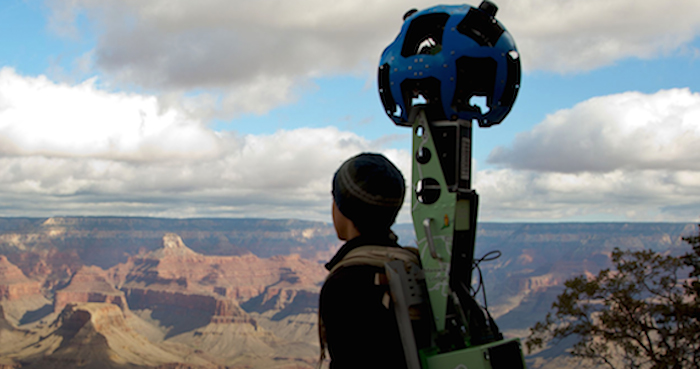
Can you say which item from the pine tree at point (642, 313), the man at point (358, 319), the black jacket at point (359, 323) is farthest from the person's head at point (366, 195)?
the pine tree at point (642, 313)

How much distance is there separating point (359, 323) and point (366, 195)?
0.77 m

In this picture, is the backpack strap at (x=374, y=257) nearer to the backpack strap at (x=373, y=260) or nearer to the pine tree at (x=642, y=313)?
the backpack strap at (x=373, y=260)

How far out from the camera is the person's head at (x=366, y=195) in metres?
3.50

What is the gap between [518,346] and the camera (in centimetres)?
331

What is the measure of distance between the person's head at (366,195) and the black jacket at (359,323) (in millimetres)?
444

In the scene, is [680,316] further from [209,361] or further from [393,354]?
[209,361]

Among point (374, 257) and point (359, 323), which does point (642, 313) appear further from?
point (359, 323)

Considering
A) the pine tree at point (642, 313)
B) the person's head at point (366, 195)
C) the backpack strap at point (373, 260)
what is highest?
the person's head at point (366, 195)

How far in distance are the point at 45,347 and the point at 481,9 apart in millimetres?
184270

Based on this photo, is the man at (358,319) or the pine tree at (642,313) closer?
the man at (358,319)

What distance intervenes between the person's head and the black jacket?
0.44m

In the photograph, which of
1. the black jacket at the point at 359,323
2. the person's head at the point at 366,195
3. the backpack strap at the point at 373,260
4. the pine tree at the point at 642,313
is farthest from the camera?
the pine tree at the point at 642,313

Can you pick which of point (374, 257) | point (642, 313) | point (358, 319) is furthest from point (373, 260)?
point (642, 313)

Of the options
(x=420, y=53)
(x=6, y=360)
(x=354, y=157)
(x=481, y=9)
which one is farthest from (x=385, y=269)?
(x=6, y=360)
